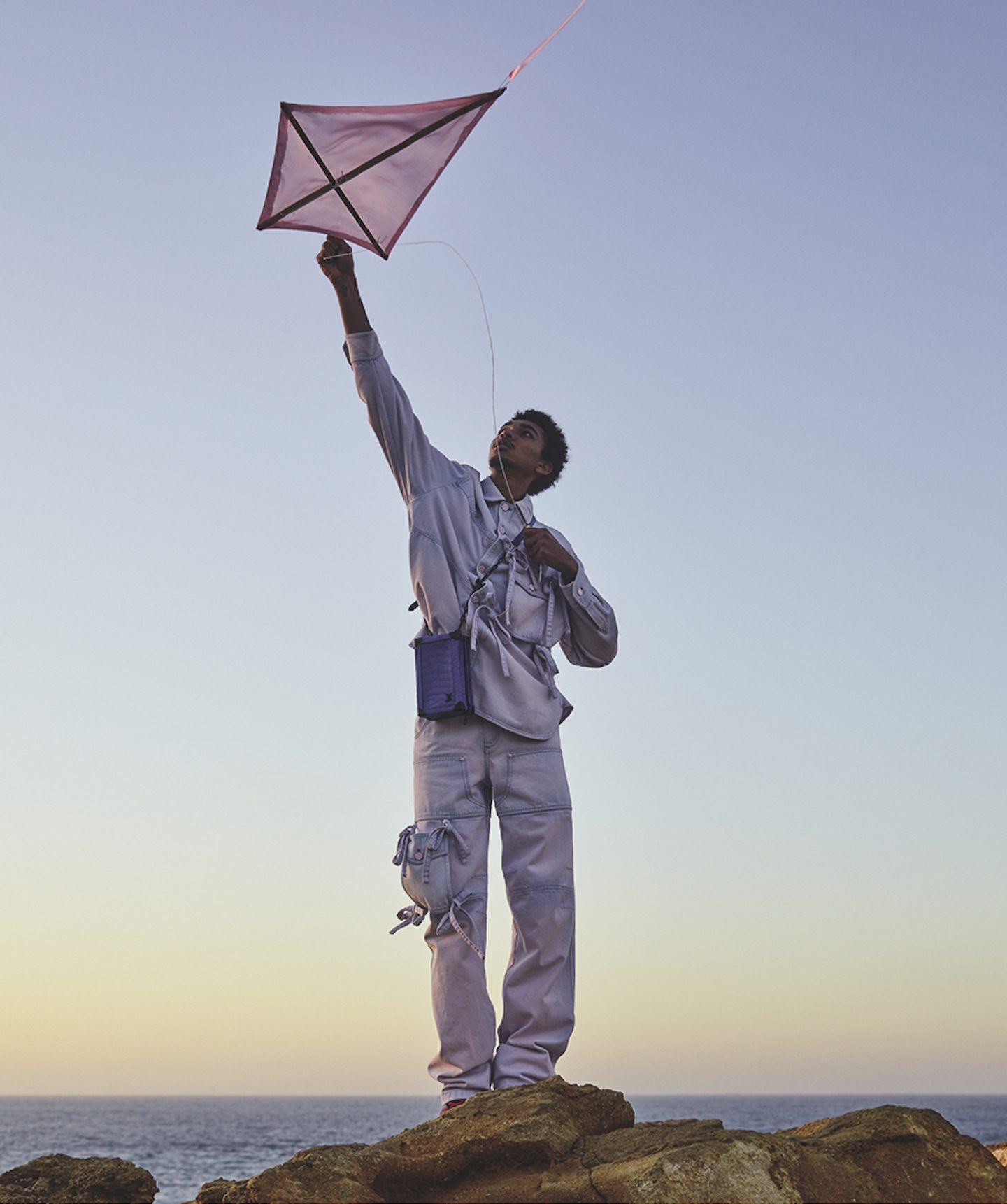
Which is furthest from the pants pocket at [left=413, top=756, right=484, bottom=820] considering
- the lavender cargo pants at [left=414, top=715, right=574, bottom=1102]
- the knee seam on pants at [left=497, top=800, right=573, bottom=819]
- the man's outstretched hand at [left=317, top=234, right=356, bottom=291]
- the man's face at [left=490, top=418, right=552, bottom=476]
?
the man's outstretched hand at [left=317, top=234, right=356, bottom=291]

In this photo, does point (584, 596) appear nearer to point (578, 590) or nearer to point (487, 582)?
point (578, 590)

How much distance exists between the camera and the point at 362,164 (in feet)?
19.6

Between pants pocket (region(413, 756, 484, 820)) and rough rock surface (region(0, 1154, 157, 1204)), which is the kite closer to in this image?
pants pocket (region(413, 756, 484, 820))

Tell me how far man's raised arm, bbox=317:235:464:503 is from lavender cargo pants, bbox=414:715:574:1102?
1.18 metres

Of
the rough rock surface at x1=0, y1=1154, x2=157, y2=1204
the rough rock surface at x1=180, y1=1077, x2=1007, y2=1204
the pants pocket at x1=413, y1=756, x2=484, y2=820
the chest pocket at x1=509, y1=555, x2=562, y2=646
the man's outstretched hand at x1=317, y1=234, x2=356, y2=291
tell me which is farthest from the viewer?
the chest pocket at x1=509, y1=555, x2=562, y2=646

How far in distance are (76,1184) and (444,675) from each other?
2430mm

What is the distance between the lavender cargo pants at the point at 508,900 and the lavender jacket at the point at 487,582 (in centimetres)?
17

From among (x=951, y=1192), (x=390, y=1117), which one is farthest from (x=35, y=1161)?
(x=390, y=1117)

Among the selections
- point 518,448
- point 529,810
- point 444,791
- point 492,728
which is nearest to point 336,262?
point 518,448

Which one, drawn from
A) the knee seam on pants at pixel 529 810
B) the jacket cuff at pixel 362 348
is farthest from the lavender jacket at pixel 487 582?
the knee seam on pants at pixel 529 810

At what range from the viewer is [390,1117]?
12694 centimetres

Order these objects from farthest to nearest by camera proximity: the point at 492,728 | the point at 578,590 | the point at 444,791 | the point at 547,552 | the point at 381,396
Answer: the point at 578,590, the point at 547,552, the point at 381,396, the point at 492,728, the point at 444,791

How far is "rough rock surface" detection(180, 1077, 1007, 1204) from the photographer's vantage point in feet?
10.7

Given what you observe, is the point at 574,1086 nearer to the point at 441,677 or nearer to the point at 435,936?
the point at 435,936
